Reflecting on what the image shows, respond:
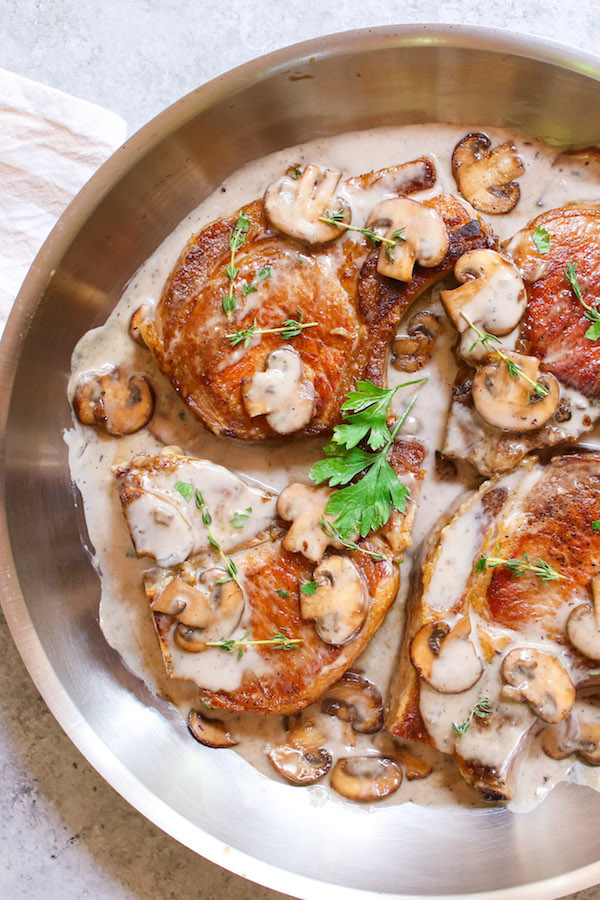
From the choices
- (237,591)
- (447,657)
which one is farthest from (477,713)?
(237,591)

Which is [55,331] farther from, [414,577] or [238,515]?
[414,577]

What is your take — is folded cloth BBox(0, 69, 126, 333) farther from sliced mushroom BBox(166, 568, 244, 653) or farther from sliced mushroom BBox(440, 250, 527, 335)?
sliced mushroom BBox(440, 250, 527, 335)

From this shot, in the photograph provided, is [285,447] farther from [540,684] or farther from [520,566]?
[540,684]

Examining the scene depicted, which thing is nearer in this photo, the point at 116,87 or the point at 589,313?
the point at 589,313

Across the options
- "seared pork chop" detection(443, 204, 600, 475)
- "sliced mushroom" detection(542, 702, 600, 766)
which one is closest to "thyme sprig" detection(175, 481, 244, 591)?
"seared pork chop" detection(443, 204, 600, 475)

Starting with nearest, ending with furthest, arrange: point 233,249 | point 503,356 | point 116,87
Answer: point 503,356 < point 233,249 < point 116,87

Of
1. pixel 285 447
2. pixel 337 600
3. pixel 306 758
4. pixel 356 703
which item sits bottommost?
pixel 306 758

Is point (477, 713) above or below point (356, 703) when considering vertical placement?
above

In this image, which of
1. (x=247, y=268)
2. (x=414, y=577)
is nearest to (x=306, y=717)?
(x=414, y=577)
